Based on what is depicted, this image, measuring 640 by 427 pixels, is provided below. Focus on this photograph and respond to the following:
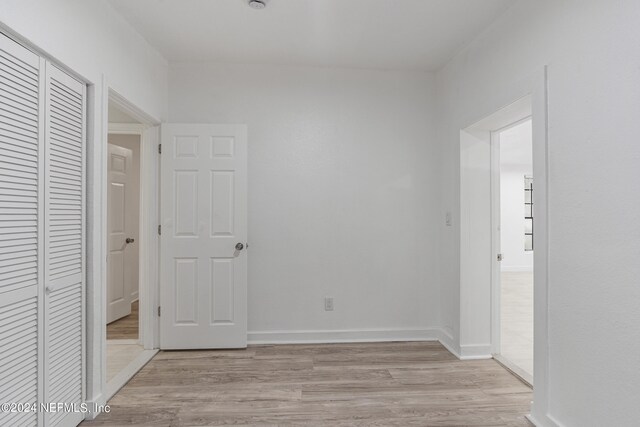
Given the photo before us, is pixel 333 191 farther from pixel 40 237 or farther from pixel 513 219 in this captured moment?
pixel 513 219

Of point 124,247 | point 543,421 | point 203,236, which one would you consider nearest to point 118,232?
point 124,247

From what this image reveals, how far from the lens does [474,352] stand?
3.01 meters

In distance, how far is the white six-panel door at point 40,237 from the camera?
1.56 meters

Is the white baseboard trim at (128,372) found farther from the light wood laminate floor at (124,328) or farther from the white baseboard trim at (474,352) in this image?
the white baseboard trim at (474,352)

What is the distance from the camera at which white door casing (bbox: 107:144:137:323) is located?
161 inches

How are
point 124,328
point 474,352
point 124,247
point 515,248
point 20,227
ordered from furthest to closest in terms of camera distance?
point 515,248 < point 124,247 < point 124,328 < point 474,352 < point 20,227

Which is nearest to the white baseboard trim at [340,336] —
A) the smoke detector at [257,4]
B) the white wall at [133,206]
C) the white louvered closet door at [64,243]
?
the white louvered closet door at [64,243]

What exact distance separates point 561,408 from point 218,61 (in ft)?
12.2

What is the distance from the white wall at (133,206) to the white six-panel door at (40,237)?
2.72 meters

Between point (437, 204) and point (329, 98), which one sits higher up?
point (329, 98)

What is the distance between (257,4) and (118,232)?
3.36 m

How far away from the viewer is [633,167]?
1486mm

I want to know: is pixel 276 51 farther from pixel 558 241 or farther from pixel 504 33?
pixel 558 241

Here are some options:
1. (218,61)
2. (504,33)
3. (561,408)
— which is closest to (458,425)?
(561,408)
